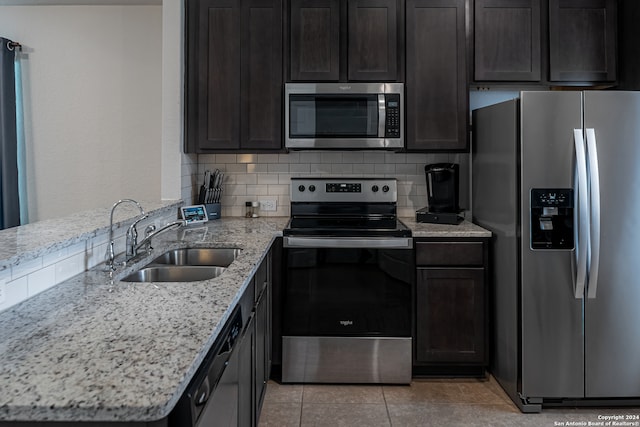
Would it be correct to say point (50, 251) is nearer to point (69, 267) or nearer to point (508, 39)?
point (69, 267)

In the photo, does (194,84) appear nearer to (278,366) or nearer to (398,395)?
(278,366)

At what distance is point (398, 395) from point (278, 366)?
72 centimetres

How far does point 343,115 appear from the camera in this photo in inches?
116

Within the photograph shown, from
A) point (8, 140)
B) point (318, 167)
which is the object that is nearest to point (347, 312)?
point (318, 167)

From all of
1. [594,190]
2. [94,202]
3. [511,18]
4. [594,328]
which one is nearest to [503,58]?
[511,18]

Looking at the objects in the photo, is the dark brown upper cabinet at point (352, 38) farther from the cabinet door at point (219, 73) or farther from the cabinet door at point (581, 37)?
the cabinet door at point (581, 37)

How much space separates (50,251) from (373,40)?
89.7 inches

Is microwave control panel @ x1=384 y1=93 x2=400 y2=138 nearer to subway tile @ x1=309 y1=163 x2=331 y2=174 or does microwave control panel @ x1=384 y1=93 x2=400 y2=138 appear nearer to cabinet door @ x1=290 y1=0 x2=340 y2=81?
cabinet door @ x1=290 y1=0 x2=340 y2=81

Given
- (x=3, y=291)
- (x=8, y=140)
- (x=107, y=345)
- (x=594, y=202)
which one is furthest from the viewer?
(x=8, y=140)

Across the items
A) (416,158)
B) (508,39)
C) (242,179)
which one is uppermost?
(508,39)

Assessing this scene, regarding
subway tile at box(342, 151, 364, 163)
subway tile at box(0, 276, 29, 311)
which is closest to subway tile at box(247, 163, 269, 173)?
subway tile at box(342, 151, 364, 163)

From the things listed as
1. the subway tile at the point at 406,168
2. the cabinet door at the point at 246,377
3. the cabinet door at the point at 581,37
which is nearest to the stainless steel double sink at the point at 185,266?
the cabinet door at the point at 246,377

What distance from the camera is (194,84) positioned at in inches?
118

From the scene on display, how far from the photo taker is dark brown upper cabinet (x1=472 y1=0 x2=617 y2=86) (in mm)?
2930
